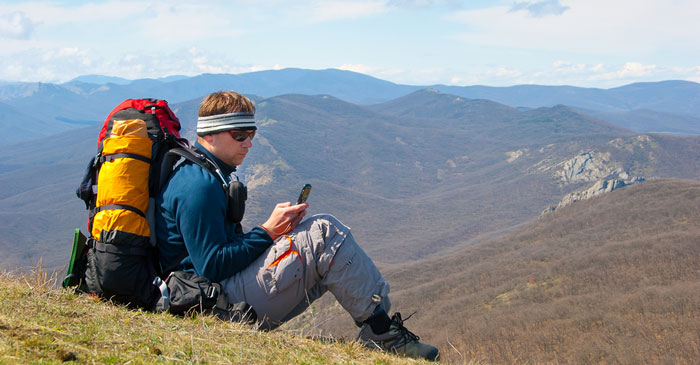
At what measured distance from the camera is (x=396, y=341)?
5.11 meters

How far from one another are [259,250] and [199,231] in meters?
0.56

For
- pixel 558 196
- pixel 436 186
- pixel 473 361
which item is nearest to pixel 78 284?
pixel 473 361

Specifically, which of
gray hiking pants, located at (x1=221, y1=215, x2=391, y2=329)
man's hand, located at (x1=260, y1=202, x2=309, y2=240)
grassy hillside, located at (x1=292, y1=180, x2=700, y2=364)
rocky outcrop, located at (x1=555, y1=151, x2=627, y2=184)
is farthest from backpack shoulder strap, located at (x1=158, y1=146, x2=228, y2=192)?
rocky outcrop, located at (x1=555, y1=151, x2=627, y2=184)

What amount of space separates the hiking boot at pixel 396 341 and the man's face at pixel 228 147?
2049 millimetres

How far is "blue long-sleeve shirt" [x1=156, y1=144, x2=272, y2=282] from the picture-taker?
4.55 metres

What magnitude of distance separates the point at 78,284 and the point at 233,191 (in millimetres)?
1838

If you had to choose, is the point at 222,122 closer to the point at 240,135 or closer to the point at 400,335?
the point at 240,135

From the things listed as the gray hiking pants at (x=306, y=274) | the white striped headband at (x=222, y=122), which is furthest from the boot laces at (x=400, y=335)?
the white striped headband at (x=222, y=122)

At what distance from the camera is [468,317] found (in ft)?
122

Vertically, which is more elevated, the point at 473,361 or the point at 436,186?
the point at 473,361

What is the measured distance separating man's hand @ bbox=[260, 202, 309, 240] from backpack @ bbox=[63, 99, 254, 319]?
2.23 ft

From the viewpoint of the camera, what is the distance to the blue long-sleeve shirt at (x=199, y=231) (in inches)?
179

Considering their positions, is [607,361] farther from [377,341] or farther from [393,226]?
[393,226]

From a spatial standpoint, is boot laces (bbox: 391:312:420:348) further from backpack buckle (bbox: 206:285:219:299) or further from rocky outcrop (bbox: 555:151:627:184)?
rocky outcrop (bbox: 555:151:627:184)
